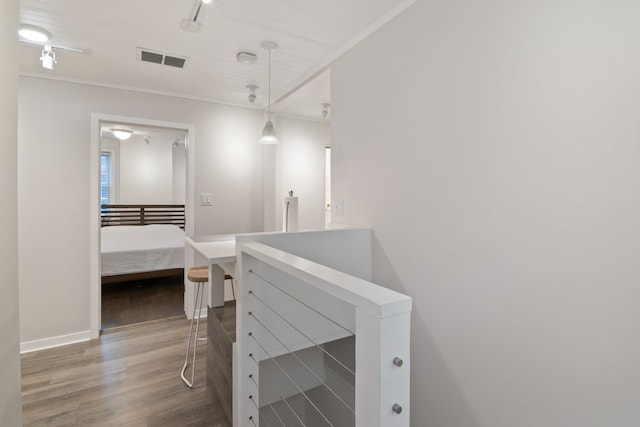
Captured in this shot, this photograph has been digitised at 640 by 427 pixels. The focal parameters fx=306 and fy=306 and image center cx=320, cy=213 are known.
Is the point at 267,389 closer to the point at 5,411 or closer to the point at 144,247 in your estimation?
the point at 5,411

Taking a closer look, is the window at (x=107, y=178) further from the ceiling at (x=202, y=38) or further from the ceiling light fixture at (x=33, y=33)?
the ceiling light fixture at (x=33, y=33)

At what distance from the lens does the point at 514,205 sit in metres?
1.32

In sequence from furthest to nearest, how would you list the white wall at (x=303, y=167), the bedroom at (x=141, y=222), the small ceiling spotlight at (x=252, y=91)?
the white wall at (x=303, y=167)
the bedroom at (x=141, y=222)
the small ceiling spotlight at (x=252, y=91)

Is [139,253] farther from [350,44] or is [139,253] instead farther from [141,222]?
[350,44]

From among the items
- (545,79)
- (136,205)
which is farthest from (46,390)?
(136,205)

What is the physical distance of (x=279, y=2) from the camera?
1786mm

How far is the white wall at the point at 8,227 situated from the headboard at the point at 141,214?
580 cm

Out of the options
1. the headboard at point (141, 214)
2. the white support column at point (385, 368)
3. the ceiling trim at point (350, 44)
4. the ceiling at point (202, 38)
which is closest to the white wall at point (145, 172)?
the headboard at point (141, 214)

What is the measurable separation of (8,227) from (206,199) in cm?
235

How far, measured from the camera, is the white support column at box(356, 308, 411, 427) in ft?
2.22

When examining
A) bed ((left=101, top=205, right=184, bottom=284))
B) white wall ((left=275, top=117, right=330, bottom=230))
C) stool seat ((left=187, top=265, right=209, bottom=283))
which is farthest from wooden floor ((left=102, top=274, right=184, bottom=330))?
white wall ((left=275, top=117, right=330, bottom=230))

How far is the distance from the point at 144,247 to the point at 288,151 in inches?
89.7

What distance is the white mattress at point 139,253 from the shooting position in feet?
12.2

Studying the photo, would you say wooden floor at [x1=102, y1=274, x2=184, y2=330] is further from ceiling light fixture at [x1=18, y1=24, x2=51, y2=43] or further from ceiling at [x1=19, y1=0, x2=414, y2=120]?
ceiling light fixture at [x1=18, y1=24, x2=51, y2=43]
